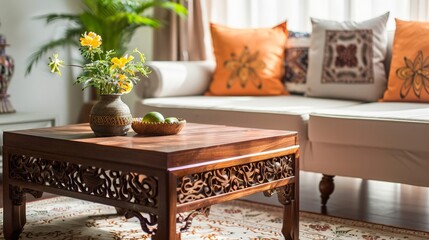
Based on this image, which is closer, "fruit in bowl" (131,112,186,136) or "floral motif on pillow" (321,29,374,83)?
"fruit in bowl" (131,112,186,136)

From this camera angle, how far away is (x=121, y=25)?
4.96 m

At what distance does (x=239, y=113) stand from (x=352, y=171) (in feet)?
2.24

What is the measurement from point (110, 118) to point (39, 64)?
112 inches

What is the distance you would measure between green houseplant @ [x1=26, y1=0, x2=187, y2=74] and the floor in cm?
161

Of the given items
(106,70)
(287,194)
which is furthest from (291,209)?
(106,70)

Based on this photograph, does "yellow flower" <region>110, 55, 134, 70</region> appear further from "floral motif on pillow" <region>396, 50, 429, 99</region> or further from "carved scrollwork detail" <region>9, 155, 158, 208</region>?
"floral motif on pillow" <region>396, 50, 429, 99</region>

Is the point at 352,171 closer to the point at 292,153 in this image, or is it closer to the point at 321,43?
the point at 292,153

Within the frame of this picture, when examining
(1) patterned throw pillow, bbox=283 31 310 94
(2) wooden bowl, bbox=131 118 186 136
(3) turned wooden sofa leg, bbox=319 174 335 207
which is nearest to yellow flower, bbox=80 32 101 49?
(2) wooden bowl, bbox=131 118 186 136

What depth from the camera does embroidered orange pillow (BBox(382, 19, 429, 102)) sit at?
3457mm

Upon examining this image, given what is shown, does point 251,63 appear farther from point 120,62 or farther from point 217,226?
point 120,62

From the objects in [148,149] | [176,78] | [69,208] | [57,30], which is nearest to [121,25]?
[57,30]

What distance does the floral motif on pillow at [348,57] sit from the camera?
12.3 ft

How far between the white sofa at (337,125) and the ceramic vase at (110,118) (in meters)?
0.99

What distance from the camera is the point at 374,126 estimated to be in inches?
117
